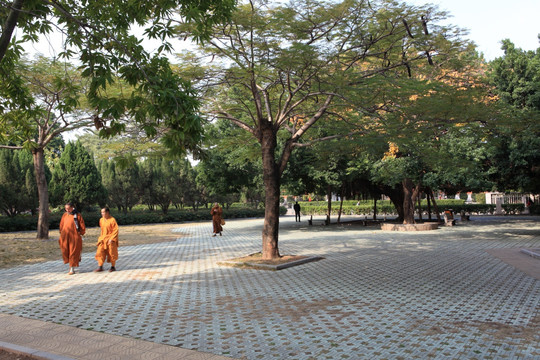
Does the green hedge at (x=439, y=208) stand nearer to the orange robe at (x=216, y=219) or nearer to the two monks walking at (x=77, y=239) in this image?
the orange robe at (x=216, y=219)

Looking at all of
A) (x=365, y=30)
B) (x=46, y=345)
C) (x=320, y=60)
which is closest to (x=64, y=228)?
(x=46, y=345)

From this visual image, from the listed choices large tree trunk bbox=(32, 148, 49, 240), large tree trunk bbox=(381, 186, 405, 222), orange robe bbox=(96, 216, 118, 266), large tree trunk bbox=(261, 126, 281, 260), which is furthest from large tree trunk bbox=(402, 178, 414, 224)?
large tree trunk bbox=(32, 148, 49, 240)

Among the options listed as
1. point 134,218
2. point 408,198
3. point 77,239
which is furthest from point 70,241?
point 134,218

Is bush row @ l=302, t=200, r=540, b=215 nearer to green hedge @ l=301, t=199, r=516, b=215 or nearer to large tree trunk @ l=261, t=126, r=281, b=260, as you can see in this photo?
green hedge @ l=301, t=199, r=516, b=215

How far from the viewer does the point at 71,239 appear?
1077cm

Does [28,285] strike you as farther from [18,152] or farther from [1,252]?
[18,152]

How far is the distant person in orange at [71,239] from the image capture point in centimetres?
1073

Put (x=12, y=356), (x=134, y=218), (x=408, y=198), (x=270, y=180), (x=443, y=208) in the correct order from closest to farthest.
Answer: (x=12, y=356)
(x=270, y=180)
(x=408, y=198)
(x=134, y=218)
(x=443, y=208)

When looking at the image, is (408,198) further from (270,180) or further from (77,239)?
(77,239)

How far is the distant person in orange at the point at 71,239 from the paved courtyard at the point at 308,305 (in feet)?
1.31

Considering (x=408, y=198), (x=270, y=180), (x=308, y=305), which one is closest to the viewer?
(x=308, y=305)

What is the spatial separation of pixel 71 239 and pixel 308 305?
6.71 m

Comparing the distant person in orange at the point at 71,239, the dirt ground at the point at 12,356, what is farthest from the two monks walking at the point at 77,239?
the dirt ground at the point at 12,356

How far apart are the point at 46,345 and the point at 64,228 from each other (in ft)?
21.0
